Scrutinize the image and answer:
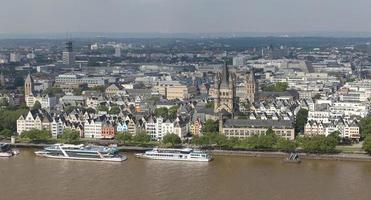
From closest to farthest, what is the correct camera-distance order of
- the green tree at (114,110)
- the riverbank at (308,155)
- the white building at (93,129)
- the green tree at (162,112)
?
the riverbank at (308,155), the white building at (93,129), the green tree at (162,112), the green tree at (114,110)

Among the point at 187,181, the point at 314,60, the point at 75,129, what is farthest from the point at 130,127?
the point at 314,60

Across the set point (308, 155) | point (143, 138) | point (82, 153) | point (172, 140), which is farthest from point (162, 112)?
point (308, 155)

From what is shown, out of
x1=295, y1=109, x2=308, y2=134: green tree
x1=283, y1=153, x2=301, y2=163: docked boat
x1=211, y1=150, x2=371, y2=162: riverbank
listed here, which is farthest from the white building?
x1=283, y1=153, x2=301, y2=163: docked boat

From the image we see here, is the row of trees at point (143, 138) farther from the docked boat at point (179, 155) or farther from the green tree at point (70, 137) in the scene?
the docked boat at point (179, 155)

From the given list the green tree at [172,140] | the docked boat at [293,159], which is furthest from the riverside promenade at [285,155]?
the green tree at [172,140]

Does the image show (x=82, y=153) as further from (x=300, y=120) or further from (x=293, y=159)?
(x=300, y=120)

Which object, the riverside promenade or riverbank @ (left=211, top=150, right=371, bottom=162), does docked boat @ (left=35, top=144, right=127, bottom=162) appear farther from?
riverbank @ (left=211, top=150, right=371, bottom=162)
